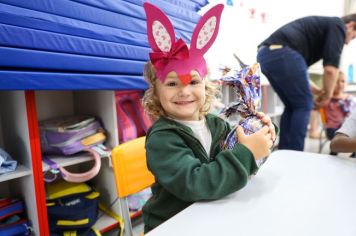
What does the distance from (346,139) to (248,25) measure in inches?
88.6

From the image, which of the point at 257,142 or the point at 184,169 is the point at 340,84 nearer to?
the point at 257,142

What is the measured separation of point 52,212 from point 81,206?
0.43 feet

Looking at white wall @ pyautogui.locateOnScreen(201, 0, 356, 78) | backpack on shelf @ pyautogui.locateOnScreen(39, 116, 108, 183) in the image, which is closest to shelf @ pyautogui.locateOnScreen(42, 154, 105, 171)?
backpack on shelf @ pyautogui.locateOnScreen(39, 116, 108, 183)

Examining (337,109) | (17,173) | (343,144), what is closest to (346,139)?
(343,144)

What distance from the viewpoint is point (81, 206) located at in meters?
1.33

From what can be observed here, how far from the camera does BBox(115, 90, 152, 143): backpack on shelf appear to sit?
1554mm

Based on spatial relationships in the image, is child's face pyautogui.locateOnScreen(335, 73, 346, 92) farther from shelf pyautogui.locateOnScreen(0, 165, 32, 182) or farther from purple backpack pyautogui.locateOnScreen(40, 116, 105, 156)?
shelf pyautogui.locateOnScreen(0, 165, 32, 182)

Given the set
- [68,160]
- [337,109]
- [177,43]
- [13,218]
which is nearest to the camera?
[177,43]

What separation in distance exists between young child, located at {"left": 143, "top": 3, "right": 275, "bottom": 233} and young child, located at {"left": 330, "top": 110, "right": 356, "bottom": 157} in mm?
386

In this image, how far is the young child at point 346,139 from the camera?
89cm

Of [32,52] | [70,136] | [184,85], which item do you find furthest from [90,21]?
[184,85]

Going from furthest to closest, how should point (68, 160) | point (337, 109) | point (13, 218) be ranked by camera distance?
1. point (337, 109)
2. point (68, 160)
3. point (13, 218)

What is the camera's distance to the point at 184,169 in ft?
1.97

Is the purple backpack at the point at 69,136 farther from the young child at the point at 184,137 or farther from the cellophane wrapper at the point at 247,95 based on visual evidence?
the cellophane wrapper at the point at 247,95
